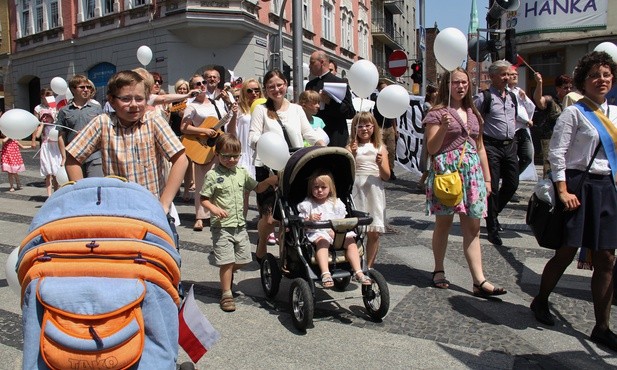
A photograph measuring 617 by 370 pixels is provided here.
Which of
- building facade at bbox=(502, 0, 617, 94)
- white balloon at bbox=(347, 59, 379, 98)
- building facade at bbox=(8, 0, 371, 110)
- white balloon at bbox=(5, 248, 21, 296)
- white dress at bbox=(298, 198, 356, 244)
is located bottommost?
white balloon at bbox=(5, 248, 21, 296)

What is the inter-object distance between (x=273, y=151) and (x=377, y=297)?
1.33 m

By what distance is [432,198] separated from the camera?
15.9 ft

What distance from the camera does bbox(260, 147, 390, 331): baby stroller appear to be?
401 centimetres

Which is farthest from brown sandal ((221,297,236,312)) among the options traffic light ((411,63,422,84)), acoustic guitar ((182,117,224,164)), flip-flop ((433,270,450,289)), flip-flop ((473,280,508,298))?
traffic light ((411,63,422,84))

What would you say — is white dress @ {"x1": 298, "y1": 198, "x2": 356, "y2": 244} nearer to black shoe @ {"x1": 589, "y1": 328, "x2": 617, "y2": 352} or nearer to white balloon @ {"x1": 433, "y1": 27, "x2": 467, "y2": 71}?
white balloon @ {"x1": 433, "y1": 27, "x2": 467, "y2": 71}

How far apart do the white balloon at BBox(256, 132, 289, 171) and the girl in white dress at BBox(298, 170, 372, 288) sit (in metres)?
0.26

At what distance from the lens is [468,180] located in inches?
185

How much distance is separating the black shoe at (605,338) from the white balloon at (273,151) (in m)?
2.46

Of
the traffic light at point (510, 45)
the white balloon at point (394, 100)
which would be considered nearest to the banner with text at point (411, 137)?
the traffic light at point (510, 45)

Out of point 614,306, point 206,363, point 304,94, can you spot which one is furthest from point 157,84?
point 614,306

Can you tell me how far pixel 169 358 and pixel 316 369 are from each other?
1.28m

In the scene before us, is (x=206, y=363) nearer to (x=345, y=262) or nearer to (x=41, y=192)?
(x=345, y=262)

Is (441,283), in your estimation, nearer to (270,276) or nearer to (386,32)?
(270,276)

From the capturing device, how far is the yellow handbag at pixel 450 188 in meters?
4.61
